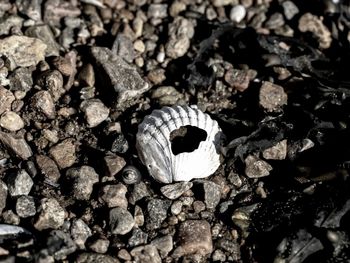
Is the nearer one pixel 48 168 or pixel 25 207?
pixel 25 207

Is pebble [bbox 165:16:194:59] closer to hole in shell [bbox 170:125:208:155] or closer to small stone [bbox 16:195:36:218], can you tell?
hole in shell [bbox 170:125:208:155]

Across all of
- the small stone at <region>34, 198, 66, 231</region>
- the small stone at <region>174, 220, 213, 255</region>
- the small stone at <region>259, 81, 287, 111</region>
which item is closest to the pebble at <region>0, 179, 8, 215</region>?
the small stone at <region>34, 198, 66, 231</region>

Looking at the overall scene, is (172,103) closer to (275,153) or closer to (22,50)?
(275,153)

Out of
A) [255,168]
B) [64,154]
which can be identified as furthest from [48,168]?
[255,168]

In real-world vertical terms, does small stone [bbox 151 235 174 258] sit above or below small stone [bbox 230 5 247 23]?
below

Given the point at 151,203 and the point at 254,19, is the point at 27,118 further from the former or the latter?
the point at 254,19

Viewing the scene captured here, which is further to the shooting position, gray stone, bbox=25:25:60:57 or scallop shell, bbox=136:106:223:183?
gray stone, bbox=25:25:60:57
